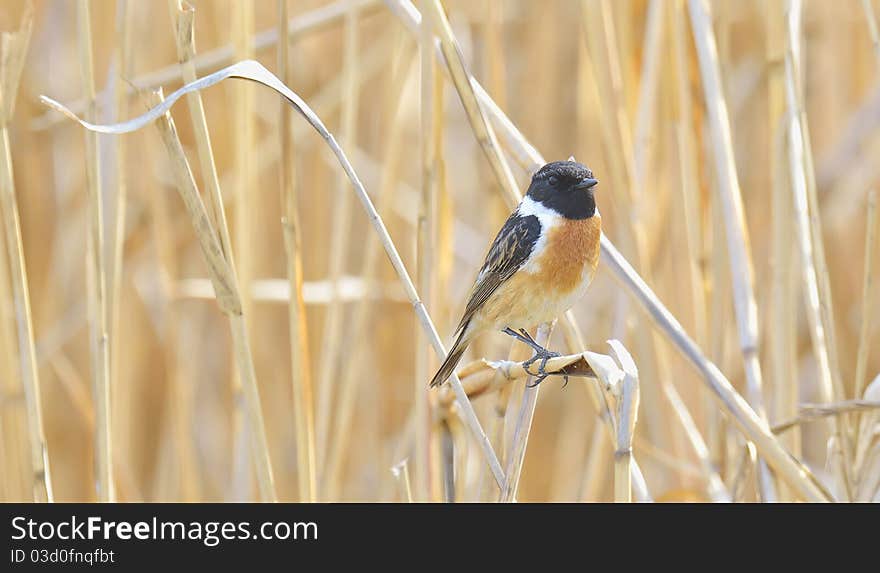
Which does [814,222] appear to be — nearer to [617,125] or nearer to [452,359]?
[617,125]

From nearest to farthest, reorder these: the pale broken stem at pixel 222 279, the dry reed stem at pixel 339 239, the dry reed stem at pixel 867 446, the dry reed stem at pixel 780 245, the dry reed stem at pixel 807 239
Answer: the pale broken stem at pixel 222 279 → the dry reed stem at pixel 867 446 → the dry reed stem at pixel 807 239 → the dry reed stem at pixel 780 245 → the dry reed stem at pixel 339 239

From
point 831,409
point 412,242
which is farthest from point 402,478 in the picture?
point 412,242

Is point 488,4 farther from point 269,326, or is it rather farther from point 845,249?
point 845,249

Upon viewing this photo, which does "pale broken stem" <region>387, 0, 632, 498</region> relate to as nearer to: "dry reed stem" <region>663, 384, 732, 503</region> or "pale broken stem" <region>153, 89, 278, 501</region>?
"pale broken stem" <region>153, 89, 278, 501</region>

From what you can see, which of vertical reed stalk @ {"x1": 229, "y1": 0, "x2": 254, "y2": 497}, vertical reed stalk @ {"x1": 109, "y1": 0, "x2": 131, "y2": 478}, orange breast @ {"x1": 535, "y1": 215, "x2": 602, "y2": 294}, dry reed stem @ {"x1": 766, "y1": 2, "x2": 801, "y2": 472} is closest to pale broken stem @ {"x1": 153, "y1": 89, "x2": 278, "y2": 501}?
vertical reed stalk @ {"x1": 229, "y1": 0, "x2": 254, "y2": 497}

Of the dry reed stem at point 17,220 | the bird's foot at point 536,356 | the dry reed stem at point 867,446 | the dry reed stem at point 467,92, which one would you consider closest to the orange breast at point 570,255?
the bird's foot at point 536,356

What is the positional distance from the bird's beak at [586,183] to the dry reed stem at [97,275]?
2.62 ft

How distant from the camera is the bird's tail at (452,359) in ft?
5.07

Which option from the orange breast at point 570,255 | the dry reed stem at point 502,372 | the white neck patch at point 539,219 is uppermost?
the white neck patch at point 539,219

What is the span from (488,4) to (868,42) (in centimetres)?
153

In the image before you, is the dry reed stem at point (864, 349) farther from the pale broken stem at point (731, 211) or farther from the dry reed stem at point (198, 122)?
the dry reed stem at point (198, 122)

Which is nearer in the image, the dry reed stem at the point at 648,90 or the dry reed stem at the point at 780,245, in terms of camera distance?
the dry reed stem at the point at 780,245

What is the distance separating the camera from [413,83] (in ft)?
10.4
